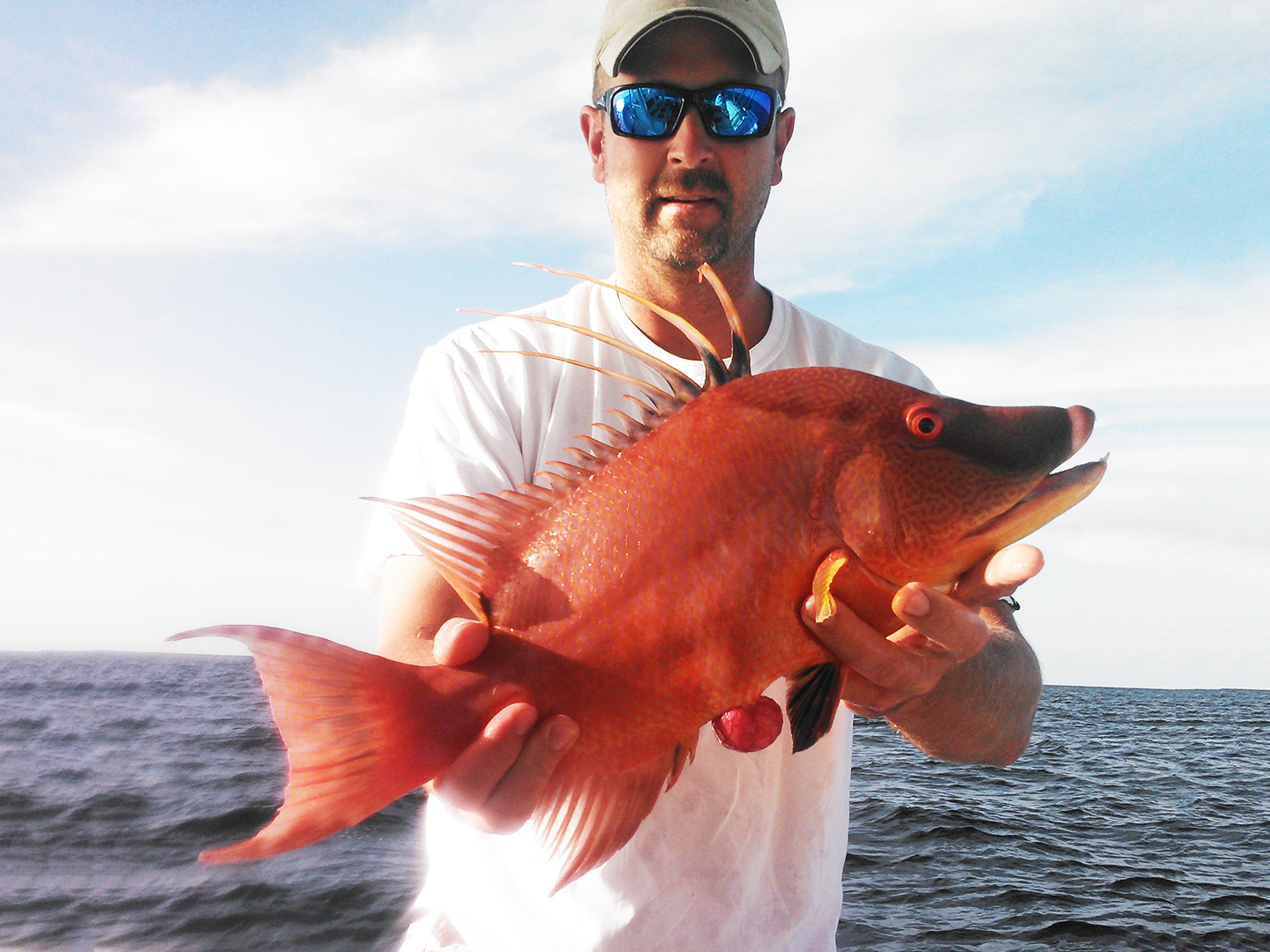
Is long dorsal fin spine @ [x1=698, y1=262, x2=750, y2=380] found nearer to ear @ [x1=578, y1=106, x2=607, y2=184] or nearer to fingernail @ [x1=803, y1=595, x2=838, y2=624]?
fingernail @ [x1=803, y1=595, x2=838, y2=624]

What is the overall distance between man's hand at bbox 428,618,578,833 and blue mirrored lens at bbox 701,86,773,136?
6.51 feet

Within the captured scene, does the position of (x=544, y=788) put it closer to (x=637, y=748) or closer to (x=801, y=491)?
(x=637, y=748)

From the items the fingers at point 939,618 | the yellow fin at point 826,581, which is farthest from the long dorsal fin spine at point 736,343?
the fingers at point 939,618

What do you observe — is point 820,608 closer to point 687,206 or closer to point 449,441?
point 449,441

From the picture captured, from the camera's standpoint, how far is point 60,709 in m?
A: 31.2

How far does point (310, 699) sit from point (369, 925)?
29.7 feet

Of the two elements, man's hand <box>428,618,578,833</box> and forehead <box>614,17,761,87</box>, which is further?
forehead <box>614,17,761,87</box>

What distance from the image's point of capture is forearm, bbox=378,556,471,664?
2.13 meters

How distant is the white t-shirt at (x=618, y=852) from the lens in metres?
2.45

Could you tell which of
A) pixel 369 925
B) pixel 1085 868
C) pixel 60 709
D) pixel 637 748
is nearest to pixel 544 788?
pixel 637 748

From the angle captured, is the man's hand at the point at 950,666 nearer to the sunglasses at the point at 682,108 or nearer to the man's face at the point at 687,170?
the man's face at the point at 687,170

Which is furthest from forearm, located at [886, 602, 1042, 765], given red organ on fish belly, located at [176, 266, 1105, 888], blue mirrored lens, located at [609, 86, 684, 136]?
blue mirrored lens, located at [609, 86, 684, 136]

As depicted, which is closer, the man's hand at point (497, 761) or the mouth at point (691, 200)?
the man's hand at point (497, 761)

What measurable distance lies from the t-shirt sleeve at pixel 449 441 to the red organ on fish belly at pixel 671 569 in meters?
0.58
